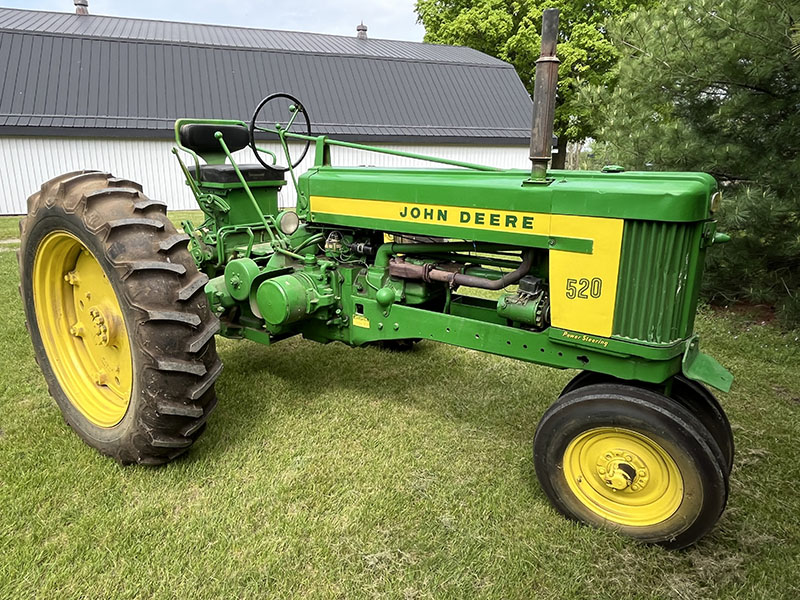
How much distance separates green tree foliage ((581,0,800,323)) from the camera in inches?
177

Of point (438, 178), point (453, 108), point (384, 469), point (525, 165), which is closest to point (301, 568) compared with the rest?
point (384, 469)

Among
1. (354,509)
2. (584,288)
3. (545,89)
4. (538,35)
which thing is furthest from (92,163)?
(538,35)

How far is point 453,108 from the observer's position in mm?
15883

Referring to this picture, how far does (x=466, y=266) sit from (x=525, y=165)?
49.5 feet

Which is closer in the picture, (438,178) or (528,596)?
(528,596)

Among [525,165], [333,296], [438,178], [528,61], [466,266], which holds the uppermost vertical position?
[528,61]

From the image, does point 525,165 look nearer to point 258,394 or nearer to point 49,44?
point 49,44

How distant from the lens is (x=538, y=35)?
755 inches

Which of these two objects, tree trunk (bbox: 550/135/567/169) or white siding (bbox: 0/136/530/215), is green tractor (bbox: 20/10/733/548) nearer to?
white siding (bbox: 0/136/530/215)

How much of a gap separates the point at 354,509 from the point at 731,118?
4.70 m

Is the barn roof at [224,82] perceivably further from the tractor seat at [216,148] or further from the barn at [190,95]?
the tractor seat at [216,148]

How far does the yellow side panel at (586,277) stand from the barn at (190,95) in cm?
1212

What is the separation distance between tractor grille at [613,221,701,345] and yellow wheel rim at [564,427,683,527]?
0.42 meters

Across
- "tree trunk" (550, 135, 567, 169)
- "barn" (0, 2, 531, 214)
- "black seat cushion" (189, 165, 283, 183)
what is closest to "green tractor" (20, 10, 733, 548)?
"black seat cushion" (189, 165, 283, 183)
